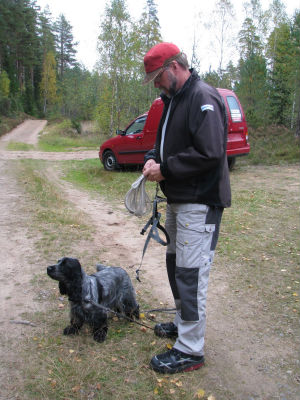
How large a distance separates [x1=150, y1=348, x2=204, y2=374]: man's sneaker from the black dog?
1.84 feet

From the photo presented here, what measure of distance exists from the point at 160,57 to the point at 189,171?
2.54 ft

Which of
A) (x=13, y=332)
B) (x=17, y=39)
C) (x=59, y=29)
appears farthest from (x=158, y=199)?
(x=59, y=29)

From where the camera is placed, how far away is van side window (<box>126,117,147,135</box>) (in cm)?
1124

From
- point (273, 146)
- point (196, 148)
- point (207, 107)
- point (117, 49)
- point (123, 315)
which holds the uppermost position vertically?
point (117, 49)

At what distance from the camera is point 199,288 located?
254 cm

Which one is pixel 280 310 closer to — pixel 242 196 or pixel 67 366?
pixel 67 366

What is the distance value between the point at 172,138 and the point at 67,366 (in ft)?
6.02

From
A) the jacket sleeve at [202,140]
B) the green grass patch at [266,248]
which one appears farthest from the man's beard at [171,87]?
the green grass patch at [266,248]

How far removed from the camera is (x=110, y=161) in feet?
40.3

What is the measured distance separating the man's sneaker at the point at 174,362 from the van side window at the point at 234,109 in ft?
27.3

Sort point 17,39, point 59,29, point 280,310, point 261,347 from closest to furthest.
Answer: point 261,347 < point 280,310 < point 17,39 < point 59,29

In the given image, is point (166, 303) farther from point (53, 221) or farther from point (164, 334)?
point (53, 221)

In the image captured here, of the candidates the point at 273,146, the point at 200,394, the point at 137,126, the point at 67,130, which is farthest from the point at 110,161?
the point at 67,130

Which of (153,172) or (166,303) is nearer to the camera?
(153,172)
